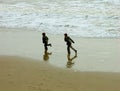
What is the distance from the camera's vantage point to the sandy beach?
42.5ft

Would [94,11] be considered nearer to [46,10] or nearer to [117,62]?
[46,10]

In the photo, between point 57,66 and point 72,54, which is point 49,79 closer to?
point 57,66

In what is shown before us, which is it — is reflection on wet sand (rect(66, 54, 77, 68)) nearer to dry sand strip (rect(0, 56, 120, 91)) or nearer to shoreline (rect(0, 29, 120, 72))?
shoreline (rect(0, 29, 120, 72))

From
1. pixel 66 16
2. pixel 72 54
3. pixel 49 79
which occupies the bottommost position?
pixel 49 79

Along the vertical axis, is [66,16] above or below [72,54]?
above

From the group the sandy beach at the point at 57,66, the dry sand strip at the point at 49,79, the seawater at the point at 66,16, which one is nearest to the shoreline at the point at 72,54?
the sandy beach at the point at 57,66

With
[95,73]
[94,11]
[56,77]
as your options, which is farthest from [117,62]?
[94,11]

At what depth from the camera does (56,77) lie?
13758 millimetres

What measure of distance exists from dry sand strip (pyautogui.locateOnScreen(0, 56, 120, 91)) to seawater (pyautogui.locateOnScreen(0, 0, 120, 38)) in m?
6.07

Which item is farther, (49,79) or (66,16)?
(66,16)

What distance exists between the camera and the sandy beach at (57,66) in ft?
42.5

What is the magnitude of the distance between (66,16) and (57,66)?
12113mm

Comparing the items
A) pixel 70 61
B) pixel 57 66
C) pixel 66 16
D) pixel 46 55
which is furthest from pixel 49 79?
pixel 66 16

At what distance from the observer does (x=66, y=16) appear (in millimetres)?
26953
